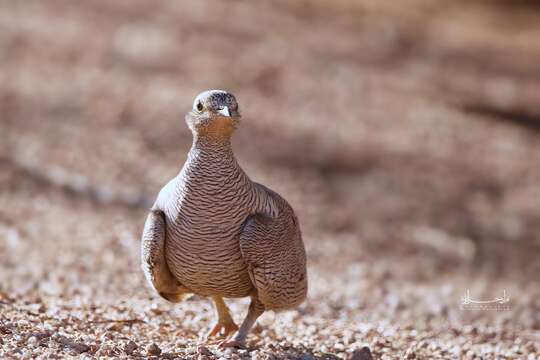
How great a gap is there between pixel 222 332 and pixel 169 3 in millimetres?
13995

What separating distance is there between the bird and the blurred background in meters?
0.59

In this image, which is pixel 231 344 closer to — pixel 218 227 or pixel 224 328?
pixel 224 328

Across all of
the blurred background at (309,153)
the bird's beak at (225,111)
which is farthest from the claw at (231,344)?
the bird's beak at (225,111)

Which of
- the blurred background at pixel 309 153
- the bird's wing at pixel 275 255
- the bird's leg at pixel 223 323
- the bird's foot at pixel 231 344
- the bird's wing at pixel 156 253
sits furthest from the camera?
the blurred background at pixel 309 153

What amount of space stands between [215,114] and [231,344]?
1.65 meters

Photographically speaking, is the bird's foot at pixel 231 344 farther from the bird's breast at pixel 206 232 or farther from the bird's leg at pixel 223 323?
the bird's leg at pixel 223 323

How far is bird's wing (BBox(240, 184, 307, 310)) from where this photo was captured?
19.1 feet

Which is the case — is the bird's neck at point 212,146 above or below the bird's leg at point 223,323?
above

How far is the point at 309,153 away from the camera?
1371 cm

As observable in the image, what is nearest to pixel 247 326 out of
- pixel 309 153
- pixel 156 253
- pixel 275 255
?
pixel 275 255

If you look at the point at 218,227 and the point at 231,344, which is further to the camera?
the point at 231,344

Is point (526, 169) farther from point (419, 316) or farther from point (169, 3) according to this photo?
point (169, 3)

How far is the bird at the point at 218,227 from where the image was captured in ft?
19.0

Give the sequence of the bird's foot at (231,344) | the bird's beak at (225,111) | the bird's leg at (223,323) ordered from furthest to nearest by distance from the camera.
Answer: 1. the bird's leg at (223,323)
2. the bird's foot at (231,344)
3. the bird's beak at (225,111)
